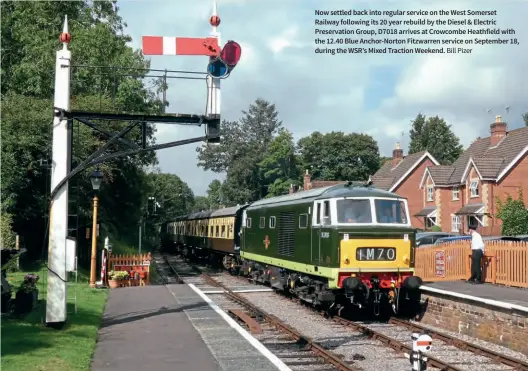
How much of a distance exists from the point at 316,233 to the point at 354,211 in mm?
1225

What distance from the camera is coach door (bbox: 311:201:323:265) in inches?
576

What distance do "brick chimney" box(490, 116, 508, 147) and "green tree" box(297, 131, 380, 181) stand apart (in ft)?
93.9

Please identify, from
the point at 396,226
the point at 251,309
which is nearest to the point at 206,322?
the point at 251,309

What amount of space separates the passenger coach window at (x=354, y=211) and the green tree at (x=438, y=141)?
2799 inches

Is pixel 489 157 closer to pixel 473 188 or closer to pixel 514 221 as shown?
pixel 473 188

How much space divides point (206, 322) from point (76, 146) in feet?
43.0

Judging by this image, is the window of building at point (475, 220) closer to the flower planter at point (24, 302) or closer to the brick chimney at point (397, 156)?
the brick chimney at point (397, 156)

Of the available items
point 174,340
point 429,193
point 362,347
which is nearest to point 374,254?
Answer: point 362,347

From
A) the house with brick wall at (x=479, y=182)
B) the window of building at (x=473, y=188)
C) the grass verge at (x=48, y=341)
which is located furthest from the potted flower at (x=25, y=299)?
the window of building at (x=473, y=188)

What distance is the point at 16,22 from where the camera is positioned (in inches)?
1292

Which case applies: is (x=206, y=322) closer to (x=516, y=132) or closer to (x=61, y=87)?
(x=61, y=87)

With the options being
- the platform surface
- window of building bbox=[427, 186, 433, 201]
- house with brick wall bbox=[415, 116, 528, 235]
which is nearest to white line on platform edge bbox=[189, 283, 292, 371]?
the platform surface

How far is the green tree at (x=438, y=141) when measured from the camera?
3262 inches

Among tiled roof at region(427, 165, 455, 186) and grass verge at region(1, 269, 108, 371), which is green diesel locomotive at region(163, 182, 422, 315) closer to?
grass verge at region(1, 269, 108, 371)
